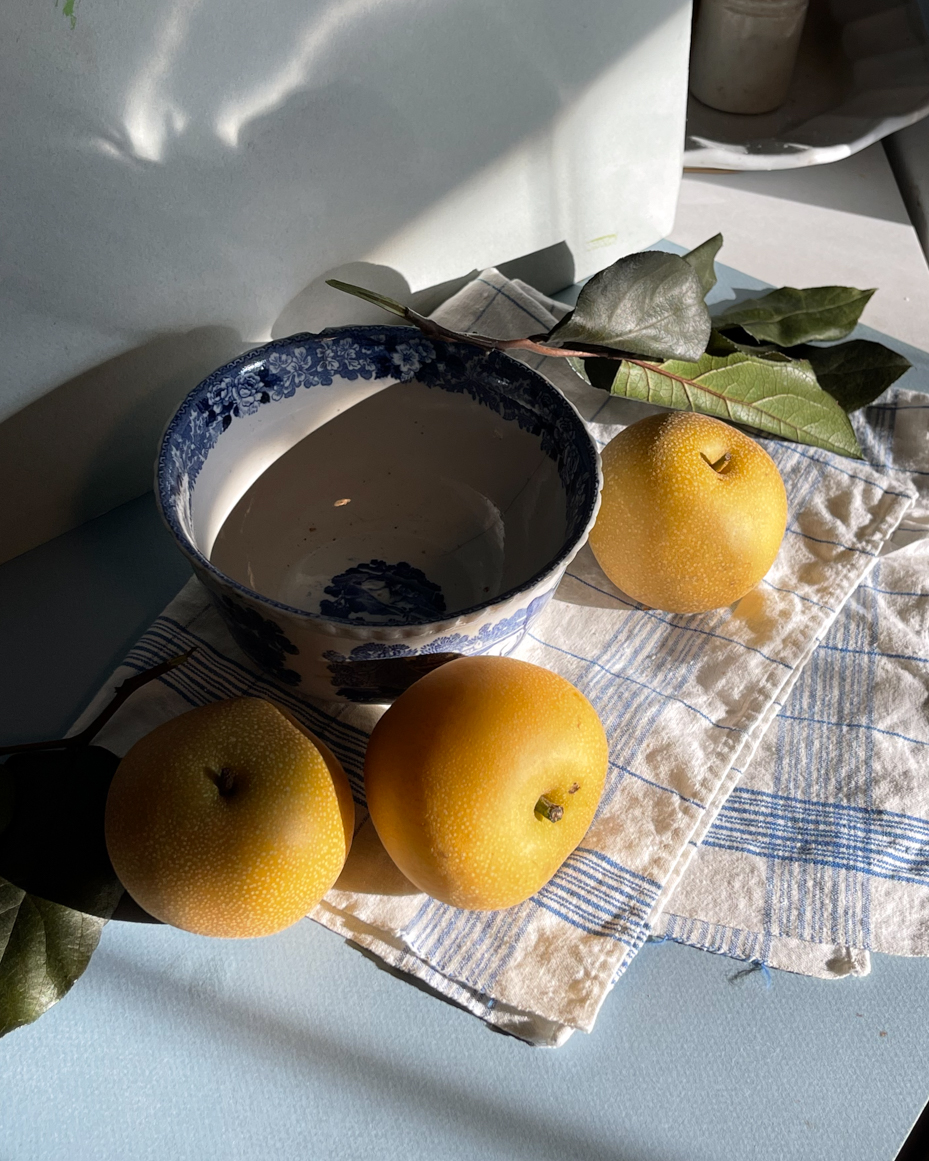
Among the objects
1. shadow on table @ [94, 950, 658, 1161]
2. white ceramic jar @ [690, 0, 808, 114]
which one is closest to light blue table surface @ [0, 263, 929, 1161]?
shadow on table @ [94, 950, 658, 1161]

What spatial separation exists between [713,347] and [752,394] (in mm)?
32

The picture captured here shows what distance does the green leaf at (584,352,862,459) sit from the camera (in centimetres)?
47

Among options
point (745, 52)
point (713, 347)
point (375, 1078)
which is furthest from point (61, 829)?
point (745, 52)

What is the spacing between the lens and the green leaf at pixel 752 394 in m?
0.47

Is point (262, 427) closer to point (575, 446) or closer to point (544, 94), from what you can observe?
point (575, 446)

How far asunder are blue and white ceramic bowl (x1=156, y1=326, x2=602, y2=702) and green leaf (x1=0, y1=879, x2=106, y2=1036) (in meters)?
0.11

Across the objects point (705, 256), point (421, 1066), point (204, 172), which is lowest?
point (421, 1066)

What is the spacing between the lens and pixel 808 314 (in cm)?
53

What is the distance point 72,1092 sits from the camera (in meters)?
0.30

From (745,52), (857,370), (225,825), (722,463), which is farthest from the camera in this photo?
(745,52)

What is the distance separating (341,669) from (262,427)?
0.43ft

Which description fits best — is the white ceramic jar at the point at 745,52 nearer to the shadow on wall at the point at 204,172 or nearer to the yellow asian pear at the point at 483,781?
the shadow on wall at the point at 204,172

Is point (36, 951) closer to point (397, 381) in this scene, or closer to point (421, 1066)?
point (421, 1066)

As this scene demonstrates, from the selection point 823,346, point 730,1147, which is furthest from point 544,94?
point 730,1147
